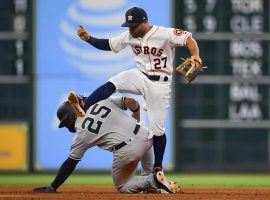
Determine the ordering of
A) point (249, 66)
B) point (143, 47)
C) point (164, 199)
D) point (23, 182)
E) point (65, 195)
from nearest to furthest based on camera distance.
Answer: point (164, 199) → point (65, 195) → point (143, 47) → point (23, 182) → point (249, 66)

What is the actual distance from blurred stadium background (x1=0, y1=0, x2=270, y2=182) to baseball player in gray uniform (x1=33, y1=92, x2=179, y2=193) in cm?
475

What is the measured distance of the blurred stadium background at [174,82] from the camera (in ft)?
42.4

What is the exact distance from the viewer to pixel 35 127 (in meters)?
13.5

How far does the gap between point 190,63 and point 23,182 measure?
3.88m

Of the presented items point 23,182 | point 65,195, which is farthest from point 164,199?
point 23,182

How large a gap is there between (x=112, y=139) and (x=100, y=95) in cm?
53

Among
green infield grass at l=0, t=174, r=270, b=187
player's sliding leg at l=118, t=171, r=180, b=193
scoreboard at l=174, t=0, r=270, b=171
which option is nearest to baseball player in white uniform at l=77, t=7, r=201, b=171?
player's sliding leg at l=118, t=171, r=180, b=193

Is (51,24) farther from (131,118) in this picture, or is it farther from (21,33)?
(131,118)

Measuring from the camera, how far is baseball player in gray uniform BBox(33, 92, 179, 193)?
822cm

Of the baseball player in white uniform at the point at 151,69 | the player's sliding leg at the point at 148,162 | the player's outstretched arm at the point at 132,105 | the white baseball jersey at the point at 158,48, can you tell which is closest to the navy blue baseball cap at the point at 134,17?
the baseball player in white uniform at the point at 151,69

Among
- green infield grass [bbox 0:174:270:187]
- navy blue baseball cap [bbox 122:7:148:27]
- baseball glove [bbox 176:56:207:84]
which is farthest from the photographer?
green infield grass [bbox 0:174:270:187]

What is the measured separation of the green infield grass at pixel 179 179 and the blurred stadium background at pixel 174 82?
0.50ft

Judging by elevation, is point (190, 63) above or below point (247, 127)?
above

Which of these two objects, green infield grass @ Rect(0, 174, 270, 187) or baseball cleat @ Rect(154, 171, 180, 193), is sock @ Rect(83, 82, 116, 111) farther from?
green infield grass @ Rect(0, 174, 270, 187)
